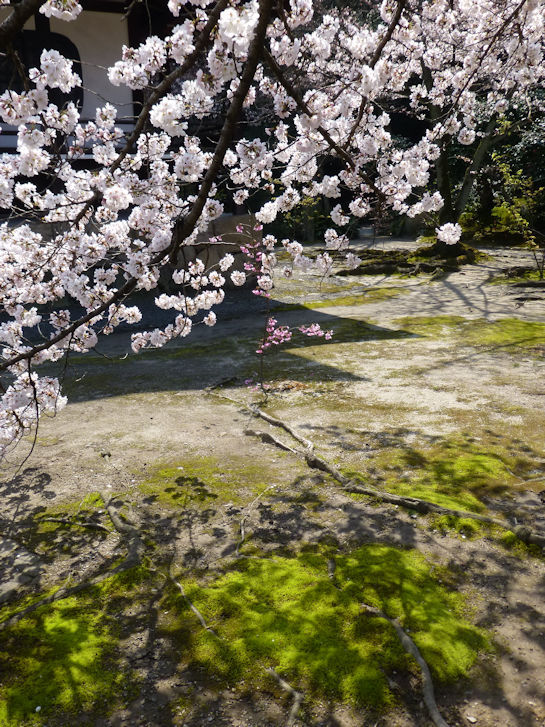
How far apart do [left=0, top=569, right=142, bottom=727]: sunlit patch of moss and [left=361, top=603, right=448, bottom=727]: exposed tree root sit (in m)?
1.36

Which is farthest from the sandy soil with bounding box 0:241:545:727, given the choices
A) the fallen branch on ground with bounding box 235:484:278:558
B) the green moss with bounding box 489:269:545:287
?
the green moss with bounding box 489:269:545:287

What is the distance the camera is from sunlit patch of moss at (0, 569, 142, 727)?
285cm

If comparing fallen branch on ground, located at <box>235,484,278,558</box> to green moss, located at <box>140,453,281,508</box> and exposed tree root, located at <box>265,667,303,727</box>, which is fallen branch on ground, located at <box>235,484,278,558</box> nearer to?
green moss, located at <box>140,453,281,508</box>

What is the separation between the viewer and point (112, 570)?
13.0 feet

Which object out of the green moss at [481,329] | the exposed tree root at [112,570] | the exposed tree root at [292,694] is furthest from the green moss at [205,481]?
the green moss at [481,329]

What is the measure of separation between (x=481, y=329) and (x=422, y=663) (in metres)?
7.38

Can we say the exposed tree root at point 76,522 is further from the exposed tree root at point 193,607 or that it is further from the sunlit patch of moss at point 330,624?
the sunlit patch of moss at point 330,624

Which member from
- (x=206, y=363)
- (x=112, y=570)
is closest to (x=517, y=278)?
(x=206, y=363)

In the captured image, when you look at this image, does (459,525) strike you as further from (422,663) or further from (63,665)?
(63,665)

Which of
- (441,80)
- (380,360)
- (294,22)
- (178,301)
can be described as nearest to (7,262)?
(178,301)

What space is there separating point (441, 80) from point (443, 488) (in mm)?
6622

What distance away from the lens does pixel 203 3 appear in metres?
4.66

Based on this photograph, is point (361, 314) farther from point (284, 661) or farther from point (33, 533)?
point (284, 661)

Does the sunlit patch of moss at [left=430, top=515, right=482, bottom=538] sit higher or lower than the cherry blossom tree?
lower
